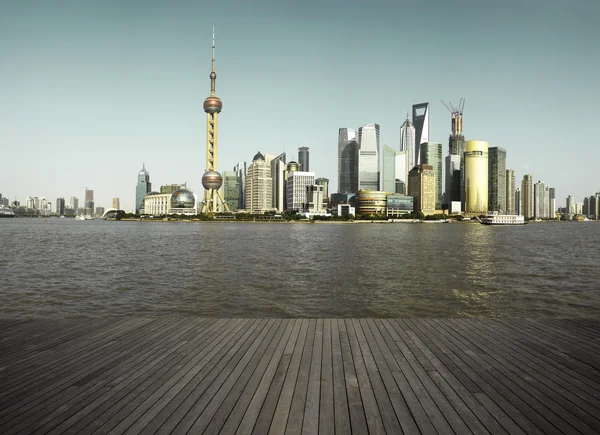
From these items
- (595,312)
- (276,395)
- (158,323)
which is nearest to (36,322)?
(158,323)

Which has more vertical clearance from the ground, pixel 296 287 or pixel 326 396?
pixel 326 396

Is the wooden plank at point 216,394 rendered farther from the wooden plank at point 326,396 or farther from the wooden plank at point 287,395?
the wooden plank at point 326,396

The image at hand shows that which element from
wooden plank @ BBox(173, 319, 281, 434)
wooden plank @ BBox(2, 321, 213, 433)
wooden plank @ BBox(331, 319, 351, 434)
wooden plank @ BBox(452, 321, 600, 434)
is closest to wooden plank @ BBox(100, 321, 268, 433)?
wooden plank @ BBox(173, 319, 281, 434)

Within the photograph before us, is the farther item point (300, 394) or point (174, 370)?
point (174, 370)

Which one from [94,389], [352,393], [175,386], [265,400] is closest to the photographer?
[265,400]

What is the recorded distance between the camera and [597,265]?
44.6m

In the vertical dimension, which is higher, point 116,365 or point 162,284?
point 116,365

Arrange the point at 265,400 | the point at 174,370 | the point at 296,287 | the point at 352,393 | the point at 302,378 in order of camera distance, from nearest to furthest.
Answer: the point at 265,400, the point at 352,393, the point at 302,378, the point at 174,370, the point at 296,287

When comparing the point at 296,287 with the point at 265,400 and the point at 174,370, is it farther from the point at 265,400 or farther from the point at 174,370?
the point at 265,400

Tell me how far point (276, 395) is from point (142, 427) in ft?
7.62

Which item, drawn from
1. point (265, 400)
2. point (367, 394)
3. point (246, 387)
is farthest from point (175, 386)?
point (367, 394)

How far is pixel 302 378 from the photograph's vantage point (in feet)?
26.0

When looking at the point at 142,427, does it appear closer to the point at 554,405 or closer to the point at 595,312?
the point at 554,405

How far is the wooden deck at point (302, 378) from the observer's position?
626 cm
